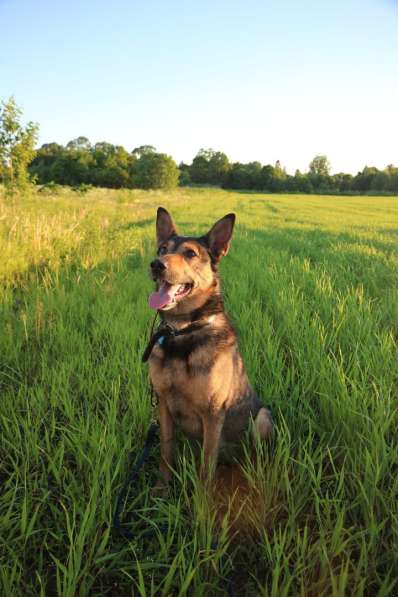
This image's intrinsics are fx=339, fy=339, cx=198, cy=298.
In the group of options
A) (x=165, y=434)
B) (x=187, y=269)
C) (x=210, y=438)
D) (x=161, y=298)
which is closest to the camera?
(x=210, y=438)

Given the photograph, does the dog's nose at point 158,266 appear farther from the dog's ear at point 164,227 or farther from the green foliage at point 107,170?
the green foliage at point 107,170

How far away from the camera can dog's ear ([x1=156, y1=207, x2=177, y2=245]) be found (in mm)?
2770

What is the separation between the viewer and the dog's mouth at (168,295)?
80.7 inches

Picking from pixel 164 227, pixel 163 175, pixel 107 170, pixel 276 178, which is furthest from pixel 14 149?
pixel 276 178

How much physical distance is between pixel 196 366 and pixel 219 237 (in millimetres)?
→ 1094

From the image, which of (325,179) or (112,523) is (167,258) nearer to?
(112,523)

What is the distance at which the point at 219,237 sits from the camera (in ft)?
8.38

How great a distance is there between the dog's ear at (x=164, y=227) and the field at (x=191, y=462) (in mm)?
991

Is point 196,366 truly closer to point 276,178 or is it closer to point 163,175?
point 163,175

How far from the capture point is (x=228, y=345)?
2035mm

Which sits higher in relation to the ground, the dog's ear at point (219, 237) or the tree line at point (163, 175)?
the tree line at point (163, 175)

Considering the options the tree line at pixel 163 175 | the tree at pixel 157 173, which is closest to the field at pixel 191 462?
the tree line at pixel 163 175

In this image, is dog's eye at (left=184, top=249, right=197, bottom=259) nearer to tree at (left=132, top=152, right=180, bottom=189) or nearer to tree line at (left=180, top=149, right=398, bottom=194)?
tree at (left=132, top=152, right=180, bottom=189)

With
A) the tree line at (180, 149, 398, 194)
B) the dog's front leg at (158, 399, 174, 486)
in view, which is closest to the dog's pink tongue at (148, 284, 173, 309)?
the dog's front leg at (158, 399, 174, 486)
